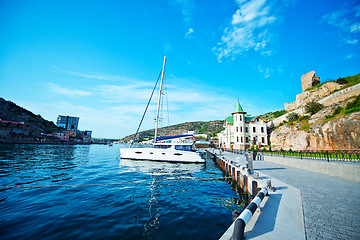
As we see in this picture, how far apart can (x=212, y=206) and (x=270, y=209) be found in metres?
3.43

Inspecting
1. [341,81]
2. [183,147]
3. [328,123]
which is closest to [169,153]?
[183,147]

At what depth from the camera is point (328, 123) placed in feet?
72.8

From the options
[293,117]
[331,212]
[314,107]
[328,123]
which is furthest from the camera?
[293,117]

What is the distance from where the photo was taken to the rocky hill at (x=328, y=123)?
19.0 metres

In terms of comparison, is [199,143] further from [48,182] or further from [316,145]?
[48,182]

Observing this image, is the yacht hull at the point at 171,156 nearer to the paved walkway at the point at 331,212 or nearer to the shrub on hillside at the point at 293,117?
the paved walkway at the point at 331,212

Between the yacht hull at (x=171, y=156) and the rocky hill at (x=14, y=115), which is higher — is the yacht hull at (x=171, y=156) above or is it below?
below

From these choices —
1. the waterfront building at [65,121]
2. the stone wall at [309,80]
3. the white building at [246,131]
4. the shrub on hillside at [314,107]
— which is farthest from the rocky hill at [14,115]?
the stone wall at [309,80]

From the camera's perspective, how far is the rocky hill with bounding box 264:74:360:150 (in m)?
19.0

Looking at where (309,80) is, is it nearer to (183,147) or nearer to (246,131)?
(246,131)

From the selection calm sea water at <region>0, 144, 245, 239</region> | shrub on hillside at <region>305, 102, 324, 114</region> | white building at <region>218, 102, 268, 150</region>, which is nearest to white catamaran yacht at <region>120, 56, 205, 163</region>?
calm sea water at <region>0, 144, 245, 239</region>

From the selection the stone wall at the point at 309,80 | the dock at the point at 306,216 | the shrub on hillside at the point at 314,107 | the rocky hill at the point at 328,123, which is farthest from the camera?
the stone wall at the point at 309,80

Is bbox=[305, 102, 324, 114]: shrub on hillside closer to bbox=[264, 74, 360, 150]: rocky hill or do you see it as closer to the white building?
bbox=[264, 74, 360, 150]: rocky hill

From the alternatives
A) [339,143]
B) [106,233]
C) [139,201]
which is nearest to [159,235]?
[106,233]
